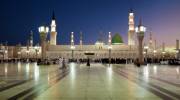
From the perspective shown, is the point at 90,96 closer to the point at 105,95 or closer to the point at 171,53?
the point at 105,95

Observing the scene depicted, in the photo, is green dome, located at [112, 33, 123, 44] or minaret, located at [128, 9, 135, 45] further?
green dome, located at [112, 33, 123, 44]

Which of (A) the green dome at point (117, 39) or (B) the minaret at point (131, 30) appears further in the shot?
(A) the green dome at point (117, 39)

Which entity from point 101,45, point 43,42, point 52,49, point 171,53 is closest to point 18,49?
point 52,49

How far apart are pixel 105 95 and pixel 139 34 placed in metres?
50.8

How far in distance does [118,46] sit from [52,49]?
86.8 ft

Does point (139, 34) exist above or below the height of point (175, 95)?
above

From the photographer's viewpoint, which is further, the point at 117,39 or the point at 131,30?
the point at 117,39

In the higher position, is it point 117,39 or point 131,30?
point 131,30

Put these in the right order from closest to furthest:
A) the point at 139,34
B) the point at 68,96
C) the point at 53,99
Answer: the point at 53,99 → the point at 68,96 → the point at 139,34

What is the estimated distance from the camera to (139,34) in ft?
207

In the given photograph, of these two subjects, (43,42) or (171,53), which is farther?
(171,53)

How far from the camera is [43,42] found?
66312 mm

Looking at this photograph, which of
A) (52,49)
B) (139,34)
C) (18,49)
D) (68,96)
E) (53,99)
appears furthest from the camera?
(18,49)

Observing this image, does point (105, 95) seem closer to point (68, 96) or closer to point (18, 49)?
point (68, 96)
